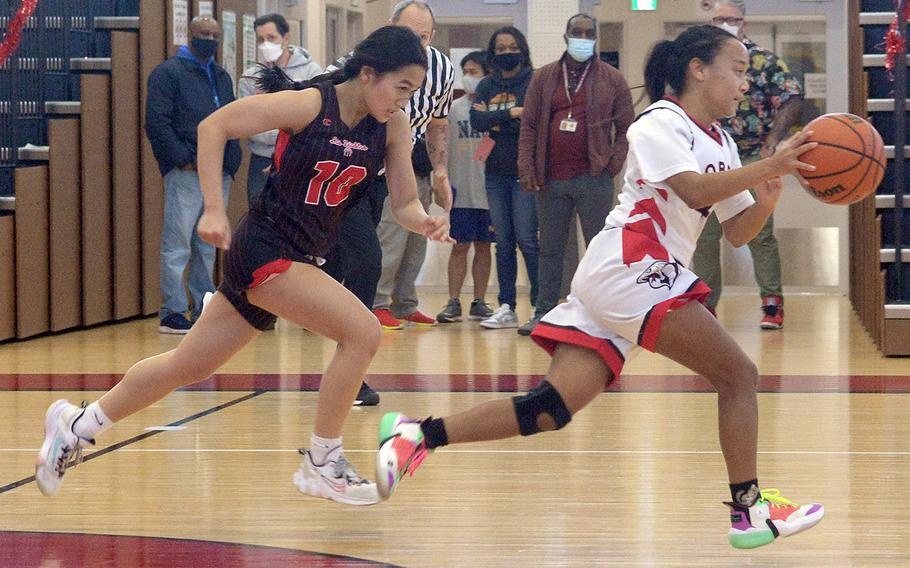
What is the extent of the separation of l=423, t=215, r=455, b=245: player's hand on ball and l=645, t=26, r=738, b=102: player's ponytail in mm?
677

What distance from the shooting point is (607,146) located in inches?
328

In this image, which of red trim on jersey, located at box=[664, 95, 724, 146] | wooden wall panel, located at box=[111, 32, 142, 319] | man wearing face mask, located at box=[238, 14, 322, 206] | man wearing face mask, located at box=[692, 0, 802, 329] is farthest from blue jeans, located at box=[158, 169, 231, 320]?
red trim on jersey, located at box=[664, 95, 724, 146]

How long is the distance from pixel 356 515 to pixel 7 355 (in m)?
4.39

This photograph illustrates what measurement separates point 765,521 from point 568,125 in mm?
5060

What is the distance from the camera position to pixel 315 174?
402 centimetres

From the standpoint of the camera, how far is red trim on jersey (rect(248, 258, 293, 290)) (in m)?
3.96

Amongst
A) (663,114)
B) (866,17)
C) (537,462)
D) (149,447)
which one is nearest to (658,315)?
(663,114)

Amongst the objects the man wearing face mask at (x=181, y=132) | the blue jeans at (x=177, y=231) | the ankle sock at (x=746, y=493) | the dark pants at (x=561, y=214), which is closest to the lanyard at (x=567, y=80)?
the dark pants at (x=561, y=214)

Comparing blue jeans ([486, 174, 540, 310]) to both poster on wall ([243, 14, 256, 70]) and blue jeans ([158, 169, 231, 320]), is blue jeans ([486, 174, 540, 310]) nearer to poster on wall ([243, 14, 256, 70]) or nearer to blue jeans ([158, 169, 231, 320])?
blue jeans ([158, 169, 231, 320])

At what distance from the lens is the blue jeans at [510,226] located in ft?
29.7

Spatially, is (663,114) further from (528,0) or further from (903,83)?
(528,0)

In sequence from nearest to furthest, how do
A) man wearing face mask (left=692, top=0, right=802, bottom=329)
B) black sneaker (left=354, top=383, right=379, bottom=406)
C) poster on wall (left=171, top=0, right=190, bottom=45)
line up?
black sneaker (left=354, top=383, right=379, bottom=406) → man wearing face mask (left=692, top=0, right=802, bottom=329) → poster on wall (left=171, top=0, right=190, bottom=45)

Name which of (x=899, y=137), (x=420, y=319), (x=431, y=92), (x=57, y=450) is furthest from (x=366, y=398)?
(x=420, y=319)

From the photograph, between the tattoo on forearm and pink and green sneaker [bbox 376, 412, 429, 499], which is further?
the tattoo on forearm
